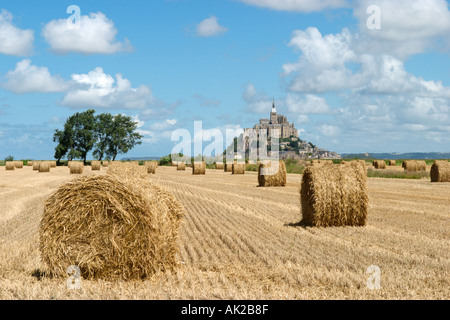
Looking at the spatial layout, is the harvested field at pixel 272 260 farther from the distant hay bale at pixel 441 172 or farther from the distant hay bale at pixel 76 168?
the distant hay bale at pixel 76 168

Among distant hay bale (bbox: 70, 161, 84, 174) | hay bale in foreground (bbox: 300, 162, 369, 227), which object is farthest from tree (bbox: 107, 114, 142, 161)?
hay bale in foreground (bbox: 300, 162, 369, 227)

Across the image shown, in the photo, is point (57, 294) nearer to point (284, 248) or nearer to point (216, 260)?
point (216, 260)

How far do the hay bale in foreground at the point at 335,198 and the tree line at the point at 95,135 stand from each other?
72017mm

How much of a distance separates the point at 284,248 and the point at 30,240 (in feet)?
16.3

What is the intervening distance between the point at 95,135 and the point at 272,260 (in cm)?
8087

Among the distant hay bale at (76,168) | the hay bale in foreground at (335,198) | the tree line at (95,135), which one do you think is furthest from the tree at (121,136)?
the hay bale in foreground at (335,198)

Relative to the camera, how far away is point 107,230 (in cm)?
740

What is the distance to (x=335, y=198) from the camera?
1243 centimetres

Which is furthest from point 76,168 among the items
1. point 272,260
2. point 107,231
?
point 107,231

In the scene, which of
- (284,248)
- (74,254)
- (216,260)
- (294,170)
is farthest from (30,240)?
(294,170)

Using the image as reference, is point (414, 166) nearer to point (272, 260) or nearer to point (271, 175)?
point (271, 175)

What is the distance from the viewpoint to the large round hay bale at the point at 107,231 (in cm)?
729

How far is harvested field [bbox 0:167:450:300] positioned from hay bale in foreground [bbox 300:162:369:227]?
357 mm

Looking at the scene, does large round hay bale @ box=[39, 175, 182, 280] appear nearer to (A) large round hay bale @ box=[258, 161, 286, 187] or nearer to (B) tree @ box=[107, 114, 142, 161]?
(A) large round hay bale @ box=[258, 161, 286, 187]
